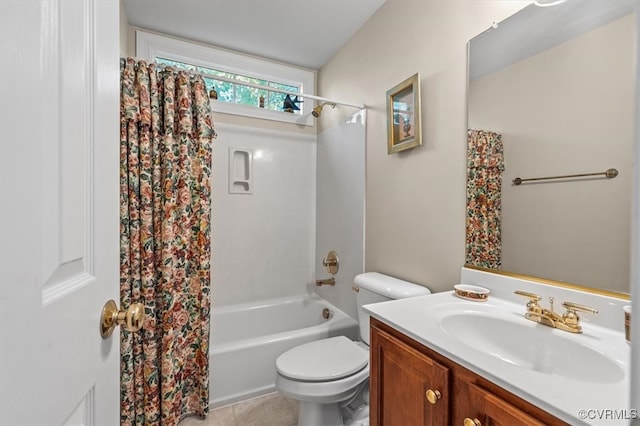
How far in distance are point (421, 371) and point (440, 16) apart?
1532 mm

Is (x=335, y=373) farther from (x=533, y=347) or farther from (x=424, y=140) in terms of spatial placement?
(x=424, y=140)

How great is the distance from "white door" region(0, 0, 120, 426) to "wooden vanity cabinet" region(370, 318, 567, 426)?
2.45 feet

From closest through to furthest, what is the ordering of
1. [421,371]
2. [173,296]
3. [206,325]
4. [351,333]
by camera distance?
[421,371] → [173,296] → [206,325] → [351,333]

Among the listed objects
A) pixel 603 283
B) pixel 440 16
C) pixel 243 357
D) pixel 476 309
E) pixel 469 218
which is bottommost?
pixel 243 357

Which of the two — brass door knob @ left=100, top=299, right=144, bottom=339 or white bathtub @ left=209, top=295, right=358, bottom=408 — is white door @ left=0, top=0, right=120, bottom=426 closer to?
brass door knob @ left=100, top=299, right=144, bottom=339

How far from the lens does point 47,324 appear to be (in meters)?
0.37

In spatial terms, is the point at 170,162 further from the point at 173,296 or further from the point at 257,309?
the point at 257,309

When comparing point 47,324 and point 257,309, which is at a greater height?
point 47,324

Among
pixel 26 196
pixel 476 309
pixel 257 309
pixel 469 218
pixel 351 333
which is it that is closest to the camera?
pixel 26 196

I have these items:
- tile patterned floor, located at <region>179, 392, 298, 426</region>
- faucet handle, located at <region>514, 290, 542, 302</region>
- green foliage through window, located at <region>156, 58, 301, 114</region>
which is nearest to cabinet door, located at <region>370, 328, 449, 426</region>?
faucet handle, located at <region>514, 290, 542, 302</region>

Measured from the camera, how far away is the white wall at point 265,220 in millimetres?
2336

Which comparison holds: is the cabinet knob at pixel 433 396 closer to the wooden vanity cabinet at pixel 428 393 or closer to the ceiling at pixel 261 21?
the wooden vanity cabinet at pixel 428 393

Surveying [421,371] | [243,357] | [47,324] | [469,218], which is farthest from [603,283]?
[243,357]

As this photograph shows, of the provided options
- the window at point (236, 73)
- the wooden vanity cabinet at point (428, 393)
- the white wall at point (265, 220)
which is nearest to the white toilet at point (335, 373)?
the wooden vanity cabinet at point (428, 393)
